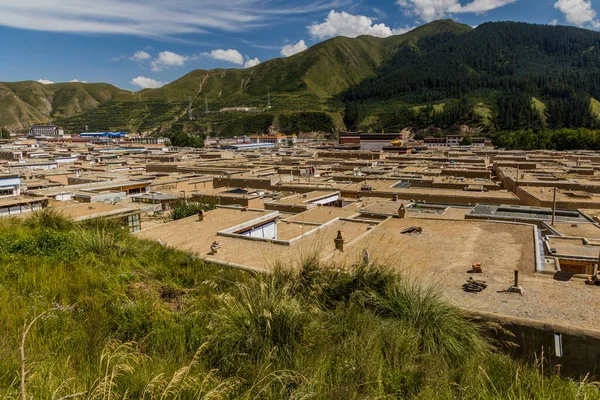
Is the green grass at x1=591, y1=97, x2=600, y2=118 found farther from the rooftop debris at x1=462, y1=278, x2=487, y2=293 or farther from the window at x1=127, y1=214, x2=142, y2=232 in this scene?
the window at x1=127, y1=214, x2=142, y2=232

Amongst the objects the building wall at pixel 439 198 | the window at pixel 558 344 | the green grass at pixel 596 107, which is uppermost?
the green grass at pixel 596 107

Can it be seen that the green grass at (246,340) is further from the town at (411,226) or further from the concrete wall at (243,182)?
the concrete wall at (243,182)

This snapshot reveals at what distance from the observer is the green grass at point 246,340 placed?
2758 millimetres

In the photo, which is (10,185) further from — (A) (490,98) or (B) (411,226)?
(A) (490,98)

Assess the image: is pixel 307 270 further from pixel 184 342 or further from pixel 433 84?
pixel 433 84

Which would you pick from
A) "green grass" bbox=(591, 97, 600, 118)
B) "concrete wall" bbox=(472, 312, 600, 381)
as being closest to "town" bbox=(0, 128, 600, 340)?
"concrete wall" bbox=(472, 312, 600, 381)

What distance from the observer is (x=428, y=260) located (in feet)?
33.3

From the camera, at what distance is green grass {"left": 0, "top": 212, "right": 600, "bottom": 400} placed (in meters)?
2.76

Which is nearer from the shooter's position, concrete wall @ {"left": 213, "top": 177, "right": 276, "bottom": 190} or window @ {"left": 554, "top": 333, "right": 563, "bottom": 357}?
window @ {"left": 554, "top": 333, "right": 563, "bottom": 357}

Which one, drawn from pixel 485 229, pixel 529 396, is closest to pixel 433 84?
pixel 485 229

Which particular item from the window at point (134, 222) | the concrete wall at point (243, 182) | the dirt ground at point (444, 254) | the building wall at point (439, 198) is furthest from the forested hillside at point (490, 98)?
the window at point (134, 222)

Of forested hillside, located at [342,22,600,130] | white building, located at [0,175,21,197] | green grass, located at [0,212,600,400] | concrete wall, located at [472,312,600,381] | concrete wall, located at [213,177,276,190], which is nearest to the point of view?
green grass, located at [0,212,600,400]

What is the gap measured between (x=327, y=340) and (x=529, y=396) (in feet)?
5.40

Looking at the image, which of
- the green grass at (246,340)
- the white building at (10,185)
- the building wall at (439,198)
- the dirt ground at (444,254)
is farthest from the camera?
the white building at (10,185)
